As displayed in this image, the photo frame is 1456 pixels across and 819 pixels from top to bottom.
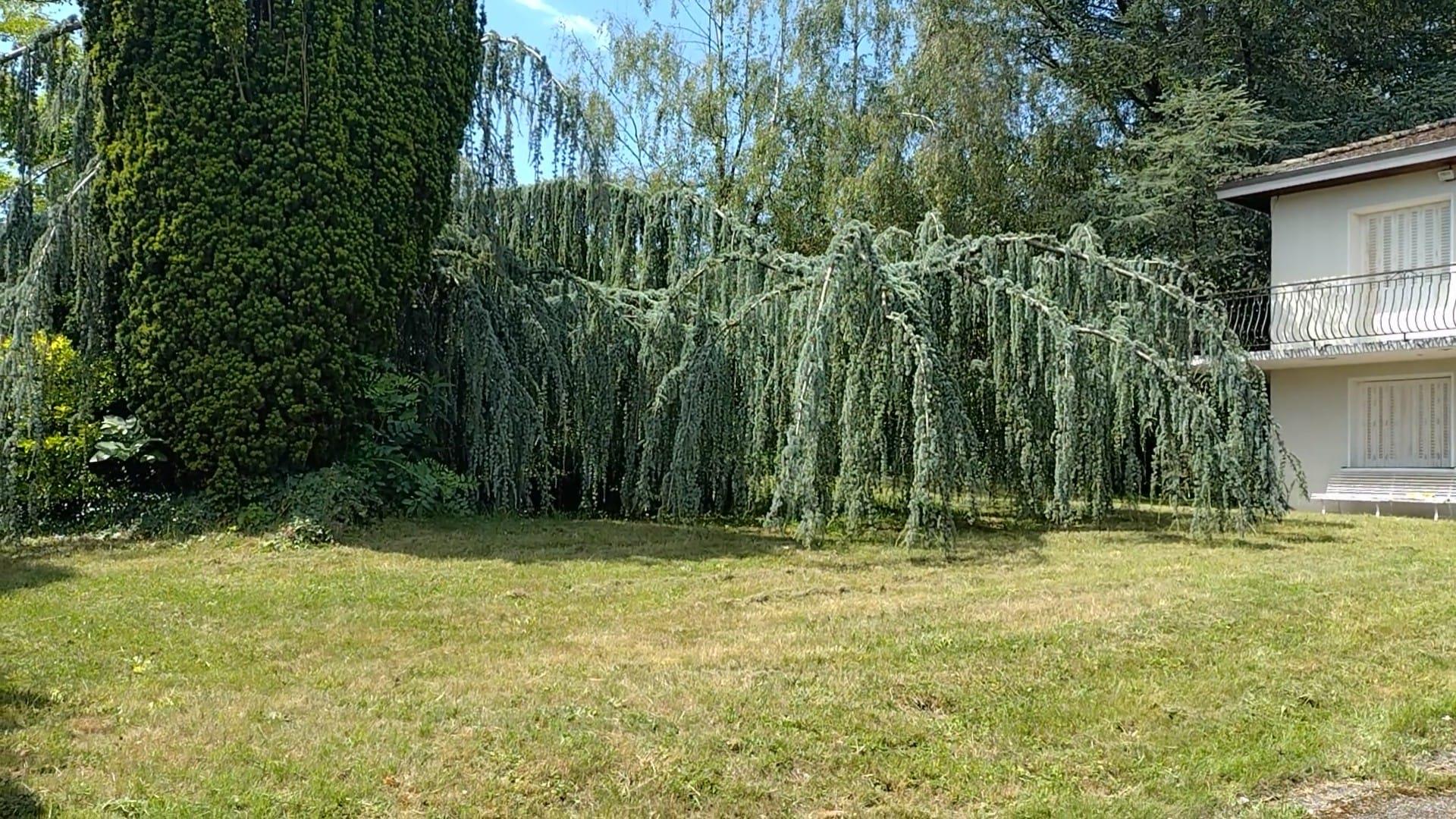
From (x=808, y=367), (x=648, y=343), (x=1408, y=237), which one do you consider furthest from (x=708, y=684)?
(x=1408, y=237)

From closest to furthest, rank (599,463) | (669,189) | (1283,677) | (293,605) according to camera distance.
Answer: (1283,677) → (293,605) → (599,463) → (669,189)

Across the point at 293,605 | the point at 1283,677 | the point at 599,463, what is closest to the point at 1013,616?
the point at 1283,677

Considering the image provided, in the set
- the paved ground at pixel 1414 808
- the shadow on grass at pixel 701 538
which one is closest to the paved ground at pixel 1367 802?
the paved ground at pixel 1414 808

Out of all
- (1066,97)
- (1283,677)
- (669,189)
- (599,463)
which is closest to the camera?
(1283,677)

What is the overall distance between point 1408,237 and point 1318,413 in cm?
263

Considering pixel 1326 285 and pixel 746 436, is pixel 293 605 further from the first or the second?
pixel 1326 285

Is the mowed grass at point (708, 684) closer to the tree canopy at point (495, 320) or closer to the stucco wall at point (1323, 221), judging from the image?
the tree canopy at point (495, 320)

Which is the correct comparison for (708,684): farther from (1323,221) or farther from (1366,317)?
(1323,221)

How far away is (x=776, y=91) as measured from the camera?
68.6 feet

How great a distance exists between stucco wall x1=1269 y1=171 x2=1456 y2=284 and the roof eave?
0.53 feet

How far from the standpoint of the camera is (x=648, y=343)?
11.2 meters

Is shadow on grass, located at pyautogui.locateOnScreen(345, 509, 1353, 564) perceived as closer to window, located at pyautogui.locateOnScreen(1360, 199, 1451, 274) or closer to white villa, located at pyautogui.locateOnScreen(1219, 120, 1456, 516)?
white villa, located at pyautogui.locateOnScreen(1219, 120, 1456, 516)

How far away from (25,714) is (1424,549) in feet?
33.2

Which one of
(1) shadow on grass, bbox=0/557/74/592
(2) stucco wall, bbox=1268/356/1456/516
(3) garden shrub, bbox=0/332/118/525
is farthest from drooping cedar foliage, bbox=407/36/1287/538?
(2) stucco wall, bbox=1268/356/1456/516
